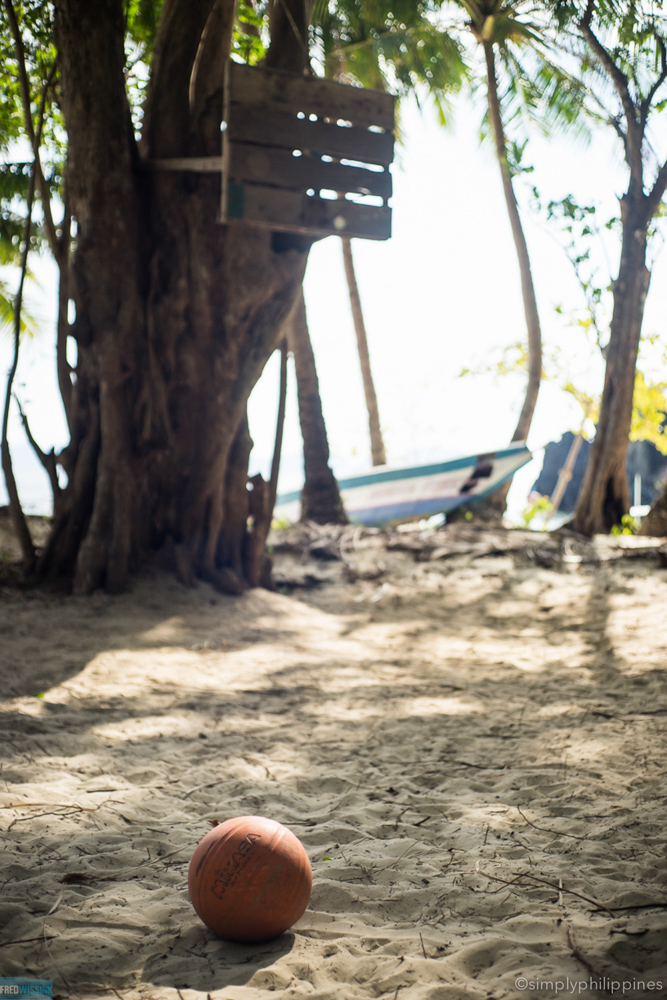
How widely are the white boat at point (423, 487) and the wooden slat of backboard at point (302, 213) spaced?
7314 mm

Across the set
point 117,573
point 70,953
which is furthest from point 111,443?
point 70,953

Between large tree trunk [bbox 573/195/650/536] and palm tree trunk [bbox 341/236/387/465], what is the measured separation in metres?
5.95

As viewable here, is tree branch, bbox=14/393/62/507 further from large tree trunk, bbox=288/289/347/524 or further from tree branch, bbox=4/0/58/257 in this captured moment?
large tree trunk, bbox=288/289/347/524

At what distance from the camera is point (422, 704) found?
15.3ft

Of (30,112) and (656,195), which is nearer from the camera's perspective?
(30,112)

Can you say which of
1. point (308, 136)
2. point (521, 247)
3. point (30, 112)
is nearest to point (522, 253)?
point (521, 247)

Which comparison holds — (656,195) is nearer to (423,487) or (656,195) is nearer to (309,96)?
(423,487)

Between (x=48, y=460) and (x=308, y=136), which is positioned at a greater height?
(x=308, y=136)

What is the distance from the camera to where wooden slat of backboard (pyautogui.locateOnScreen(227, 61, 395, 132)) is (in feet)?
19.0

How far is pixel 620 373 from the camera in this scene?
1062 cm

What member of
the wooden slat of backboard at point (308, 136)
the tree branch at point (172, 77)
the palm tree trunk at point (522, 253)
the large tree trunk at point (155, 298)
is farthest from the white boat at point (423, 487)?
the wooden slat of backboard at point (308, 136)

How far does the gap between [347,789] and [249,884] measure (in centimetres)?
130

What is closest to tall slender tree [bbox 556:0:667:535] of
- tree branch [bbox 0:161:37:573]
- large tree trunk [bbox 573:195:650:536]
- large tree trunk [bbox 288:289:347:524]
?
large tree trunk [bbox 573:195:650:536]

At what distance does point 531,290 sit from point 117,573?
926 centimetres
